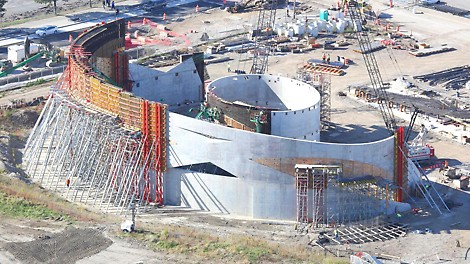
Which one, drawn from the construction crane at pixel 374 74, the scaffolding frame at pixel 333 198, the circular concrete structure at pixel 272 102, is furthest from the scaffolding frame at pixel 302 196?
the construction crane at pixel 374 74

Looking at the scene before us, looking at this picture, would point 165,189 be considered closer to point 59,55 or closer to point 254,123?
point 254,123

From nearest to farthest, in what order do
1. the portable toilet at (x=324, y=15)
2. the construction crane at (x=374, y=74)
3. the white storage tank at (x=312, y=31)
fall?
the construction crane at (x=374, y=74)
the white storage tank at (x=312, y=31)
the portable toilet at (x=324, y=15)

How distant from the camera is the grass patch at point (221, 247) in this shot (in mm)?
84312

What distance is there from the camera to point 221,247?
282ft

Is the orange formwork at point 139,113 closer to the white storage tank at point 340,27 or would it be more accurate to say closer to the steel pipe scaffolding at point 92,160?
the steel pipe scaffolding at point 92,160

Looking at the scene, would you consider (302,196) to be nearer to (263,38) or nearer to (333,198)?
(333,198)

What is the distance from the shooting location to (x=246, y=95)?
11350 centimetres

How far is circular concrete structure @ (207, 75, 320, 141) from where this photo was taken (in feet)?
333

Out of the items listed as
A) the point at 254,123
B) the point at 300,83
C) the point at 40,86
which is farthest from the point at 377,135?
the point at 40,86

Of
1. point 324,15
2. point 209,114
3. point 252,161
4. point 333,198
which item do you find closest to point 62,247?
point 252,161

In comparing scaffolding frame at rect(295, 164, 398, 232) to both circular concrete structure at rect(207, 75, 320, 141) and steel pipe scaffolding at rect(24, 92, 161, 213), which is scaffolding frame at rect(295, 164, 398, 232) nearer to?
circular concrete structure at rect(207, 75, 320, 141)

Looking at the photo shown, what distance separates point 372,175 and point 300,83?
16.8 m

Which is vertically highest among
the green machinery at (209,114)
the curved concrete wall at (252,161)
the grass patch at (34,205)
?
the green machinery at (209,114)

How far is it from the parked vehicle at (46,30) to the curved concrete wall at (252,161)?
198ft
